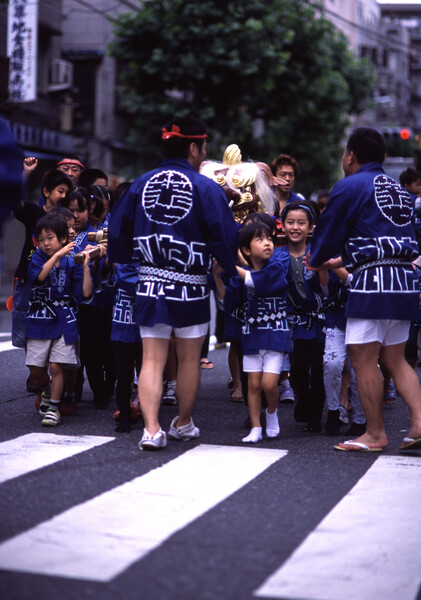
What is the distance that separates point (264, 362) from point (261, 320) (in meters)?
0.26

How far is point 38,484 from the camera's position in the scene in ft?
15.6

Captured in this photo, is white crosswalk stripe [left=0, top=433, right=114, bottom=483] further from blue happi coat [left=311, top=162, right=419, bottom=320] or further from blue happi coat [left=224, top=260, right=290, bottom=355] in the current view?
blue happi coat [left=311, top=162, right=419, bottom=320]

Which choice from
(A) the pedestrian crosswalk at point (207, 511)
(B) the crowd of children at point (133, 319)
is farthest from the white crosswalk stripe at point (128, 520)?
(B) the crowd of children at point (133, 319)

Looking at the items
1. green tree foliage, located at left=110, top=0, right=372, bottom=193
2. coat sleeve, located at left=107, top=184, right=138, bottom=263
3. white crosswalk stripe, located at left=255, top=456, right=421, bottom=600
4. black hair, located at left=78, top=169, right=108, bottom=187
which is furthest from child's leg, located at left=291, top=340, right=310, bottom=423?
green tree foliage, located at left=110, top=0, right=372, bottom=193

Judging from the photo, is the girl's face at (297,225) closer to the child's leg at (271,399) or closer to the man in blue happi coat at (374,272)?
the man in blue happi coat at (374,272)

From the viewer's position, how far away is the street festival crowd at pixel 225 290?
5.68 m

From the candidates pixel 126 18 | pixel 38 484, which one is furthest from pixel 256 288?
pixel 126 18

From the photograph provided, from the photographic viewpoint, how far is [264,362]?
6148mm

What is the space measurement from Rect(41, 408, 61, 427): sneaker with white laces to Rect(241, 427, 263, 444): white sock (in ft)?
4.22

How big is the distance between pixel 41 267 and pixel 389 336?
2.37m

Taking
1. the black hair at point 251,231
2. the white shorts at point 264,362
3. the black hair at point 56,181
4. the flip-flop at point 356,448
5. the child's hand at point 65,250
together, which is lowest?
the flip-flop at point 356,448

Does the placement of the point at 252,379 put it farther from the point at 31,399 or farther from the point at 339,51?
the point at 339,51

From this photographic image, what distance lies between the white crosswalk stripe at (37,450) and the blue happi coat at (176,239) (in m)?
0.83

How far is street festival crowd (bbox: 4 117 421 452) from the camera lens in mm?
5680
